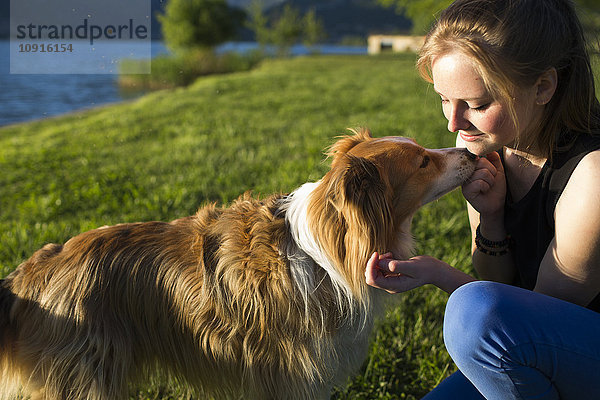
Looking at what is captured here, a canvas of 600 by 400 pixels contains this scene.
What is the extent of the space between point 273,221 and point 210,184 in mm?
3741

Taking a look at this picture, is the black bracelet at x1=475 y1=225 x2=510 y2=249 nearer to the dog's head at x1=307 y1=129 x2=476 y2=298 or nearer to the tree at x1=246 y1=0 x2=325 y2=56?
the dog's head at x1=307 y1=129 x2=476 y2=298

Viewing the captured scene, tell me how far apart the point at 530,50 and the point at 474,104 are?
313 millimetres

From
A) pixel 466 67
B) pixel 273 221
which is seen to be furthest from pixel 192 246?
pixel 466 67

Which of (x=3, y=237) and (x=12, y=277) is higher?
(x=12, y=277)

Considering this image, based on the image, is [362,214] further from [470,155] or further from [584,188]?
[584,188]

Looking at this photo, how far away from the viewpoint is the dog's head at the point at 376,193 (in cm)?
228

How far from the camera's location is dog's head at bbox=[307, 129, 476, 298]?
2.28 m

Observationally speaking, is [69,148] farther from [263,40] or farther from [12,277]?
[263,40]

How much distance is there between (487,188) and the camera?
2621 millimetres

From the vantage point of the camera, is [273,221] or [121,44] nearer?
[273,221]

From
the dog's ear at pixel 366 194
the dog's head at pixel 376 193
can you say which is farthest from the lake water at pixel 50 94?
the dog's ear at pixel 366 194

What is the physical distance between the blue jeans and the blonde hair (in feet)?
2.55

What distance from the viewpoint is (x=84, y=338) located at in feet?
7.86

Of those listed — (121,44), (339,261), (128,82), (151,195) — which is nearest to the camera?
(339,261)
